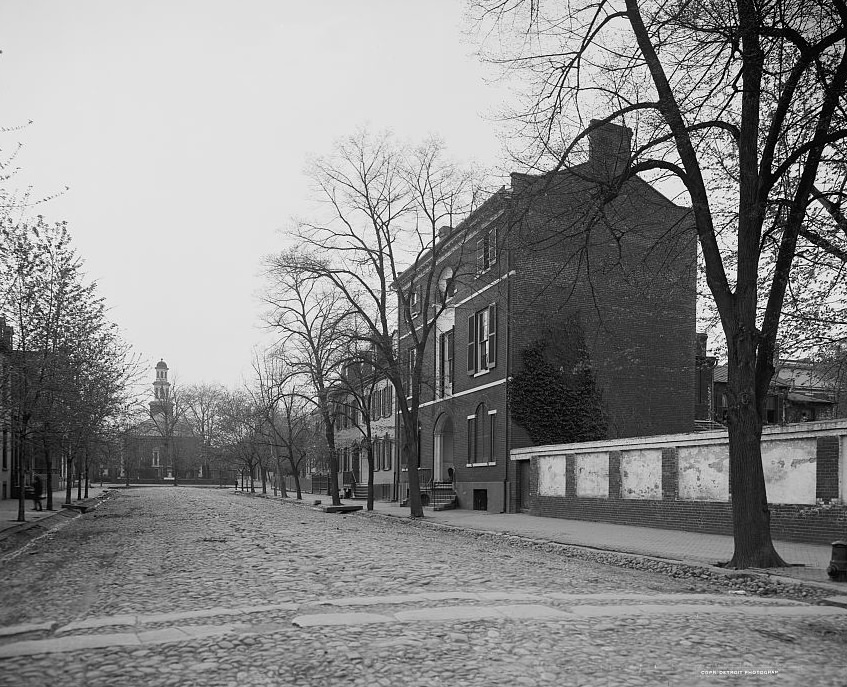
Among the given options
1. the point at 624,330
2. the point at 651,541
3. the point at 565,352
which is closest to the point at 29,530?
the point at 651,541

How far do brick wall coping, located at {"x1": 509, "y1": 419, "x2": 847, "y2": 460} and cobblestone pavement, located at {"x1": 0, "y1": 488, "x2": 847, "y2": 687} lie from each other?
5887 mm

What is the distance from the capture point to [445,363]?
128 ft

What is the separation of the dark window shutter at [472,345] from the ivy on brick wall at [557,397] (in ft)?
14.4

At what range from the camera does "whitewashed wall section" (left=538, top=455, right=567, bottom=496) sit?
2681cm

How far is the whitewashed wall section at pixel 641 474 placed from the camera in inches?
866

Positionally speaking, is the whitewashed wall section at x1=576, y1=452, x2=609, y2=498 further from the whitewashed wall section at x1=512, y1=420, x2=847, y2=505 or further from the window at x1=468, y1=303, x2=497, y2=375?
the window at x1=468, y1=303, x2=497, y2=375

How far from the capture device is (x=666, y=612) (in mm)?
8734

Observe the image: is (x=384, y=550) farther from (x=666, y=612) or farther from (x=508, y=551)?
(x=666, y=612)

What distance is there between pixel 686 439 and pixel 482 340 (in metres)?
14.1

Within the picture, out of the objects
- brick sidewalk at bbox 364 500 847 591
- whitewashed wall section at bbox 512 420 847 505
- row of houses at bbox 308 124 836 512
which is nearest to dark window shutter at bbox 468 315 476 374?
row of houses at bbox 308 124 836 512

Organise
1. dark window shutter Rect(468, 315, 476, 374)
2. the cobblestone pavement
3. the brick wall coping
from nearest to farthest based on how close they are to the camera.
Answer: the cobblestone pavement
the brick wall coping
dark window shutter Rect(468, 315, 476, 374)

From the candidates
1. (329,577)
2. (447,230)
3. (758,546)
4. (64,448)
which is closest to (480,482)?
(447,230)

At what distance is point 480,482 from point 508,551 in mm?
16469

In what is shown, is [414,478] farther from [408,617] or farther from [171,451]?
[171,451]
